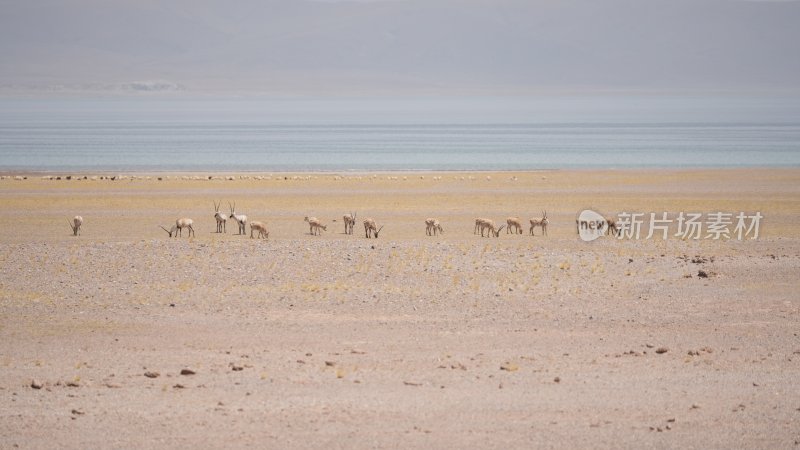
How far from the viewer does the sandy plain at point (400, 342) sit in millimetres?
10977

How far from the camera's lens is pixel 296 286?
18.6m

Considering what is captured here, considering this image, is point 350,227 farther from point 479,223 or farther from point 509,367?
point 509,367

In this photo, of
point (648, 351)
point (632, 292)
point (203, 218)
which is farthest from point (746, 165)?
point (648, 351)

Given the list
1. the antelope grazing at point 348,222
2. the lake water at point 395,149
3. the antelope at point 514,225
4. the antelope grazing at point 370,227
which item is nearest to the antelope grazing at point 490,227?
the antelope at point 514,225

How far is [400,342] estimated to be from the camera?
47.9 feet

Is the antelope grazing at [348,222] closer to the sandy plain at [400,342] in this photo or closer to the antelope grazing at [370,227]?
the antelope grazing at [370,227]

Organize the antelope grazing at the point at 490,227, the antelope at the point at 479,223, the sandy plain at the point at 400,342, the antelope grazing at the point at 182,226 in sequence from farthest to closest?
1. the antelope at the point at 479,223
2. the antelope grazing at the point at 490,227
3. the antelope grazing at the point at 182,226
4. the sandy plain at the point at 400,342

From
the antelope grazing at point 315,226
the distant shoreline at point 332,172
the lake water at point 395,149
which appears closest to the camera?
the antelope grazing at point 315,226

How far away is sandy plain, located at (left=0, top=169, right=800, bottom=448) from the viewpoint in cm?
1098

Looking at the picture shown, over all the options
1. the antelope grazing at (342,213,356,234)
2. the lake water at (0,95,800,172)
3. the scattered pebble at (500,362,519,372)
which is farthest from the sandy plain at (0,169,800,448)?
the lake water at (0,95,800,172)

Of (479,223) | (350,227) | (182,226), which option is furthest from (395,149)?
(182,226)

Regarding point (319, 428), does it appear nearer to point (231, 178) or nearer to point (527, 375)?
point (527, 375)

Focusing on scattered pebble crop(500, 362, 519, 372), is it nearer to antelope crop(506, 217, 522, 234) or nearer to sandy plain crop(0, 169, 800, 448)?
sandy plain crop(0, 169, 800, 448)

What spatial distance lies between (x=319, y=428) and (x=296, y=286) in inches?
309
